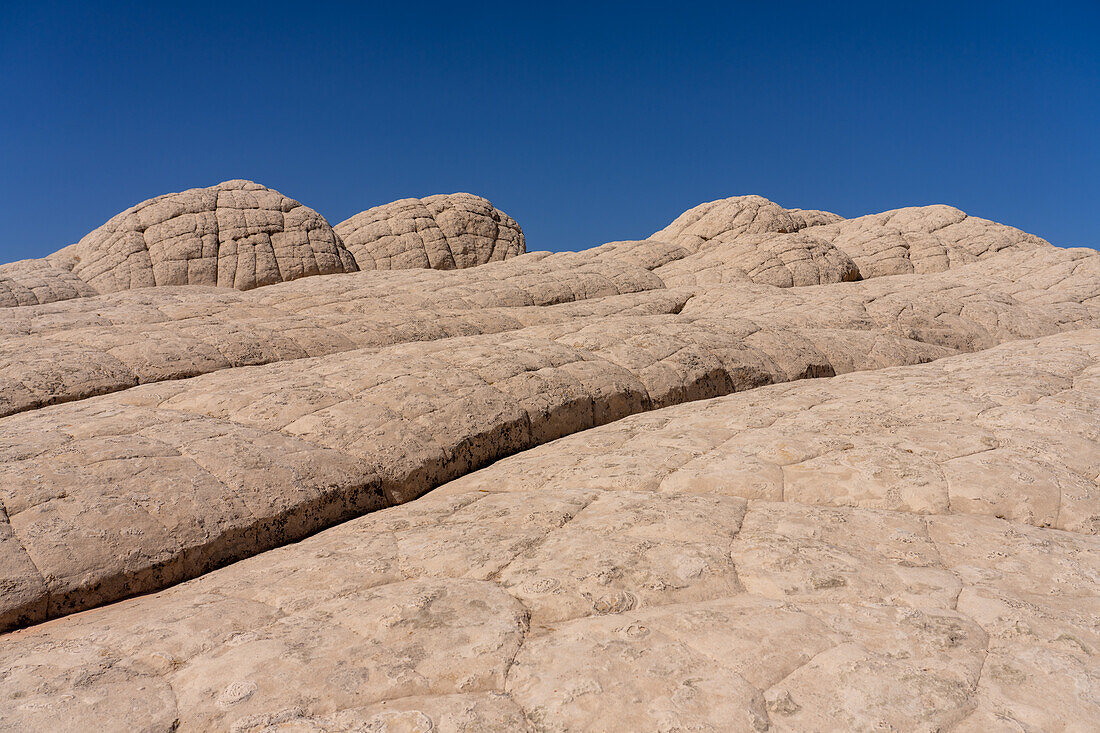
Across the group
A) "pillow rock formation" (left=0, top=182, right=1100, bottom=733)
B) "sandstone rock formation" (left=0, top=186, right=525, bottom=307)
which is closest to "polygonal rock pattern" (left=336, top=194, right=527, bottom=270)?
"sandstone rock formation" (left=0, top=186, right=525, bottom=307)

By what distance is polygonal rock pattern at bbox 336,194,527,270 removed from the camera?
23406mm

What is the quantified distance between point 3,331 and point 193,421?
6.91m

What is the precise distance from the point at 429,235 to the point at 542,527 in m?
20.9

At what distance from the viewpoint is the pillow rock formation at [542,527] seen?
2.66m

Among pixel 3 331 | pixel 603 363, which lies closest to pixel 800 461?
pixel 603 363

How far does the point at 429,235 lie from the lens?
2403 cm

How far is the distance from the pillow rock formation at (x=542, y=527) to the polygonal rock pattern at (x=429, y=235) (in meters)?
11.9

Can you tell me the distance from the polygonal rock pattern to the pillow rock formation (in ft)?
39.2

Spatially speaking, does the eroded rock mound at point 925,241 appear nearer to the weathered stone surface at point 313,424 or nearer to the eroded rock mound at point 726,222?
the eroded rock mound at point 726,222

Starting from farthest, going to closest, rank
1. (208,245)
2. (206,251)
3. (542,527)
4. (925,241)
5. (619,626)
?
(925,241) → (208,245) → (206,251) → (542,527) → (619,626)

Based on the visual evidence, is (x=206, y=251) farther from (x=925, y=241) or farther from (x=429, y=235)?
(x=925, y=241)

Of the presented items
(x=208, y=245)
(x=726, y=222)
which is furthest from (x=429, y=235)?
(x=726, y=222)

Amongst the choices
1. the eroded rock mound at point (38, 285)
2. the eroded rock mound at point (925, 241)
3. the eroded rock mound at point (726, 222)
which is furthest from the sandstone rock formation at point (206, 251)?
the eroded rock mound at point (925, 241)

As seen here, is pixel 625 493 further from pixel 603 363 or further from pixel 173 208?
pixel 173 208
